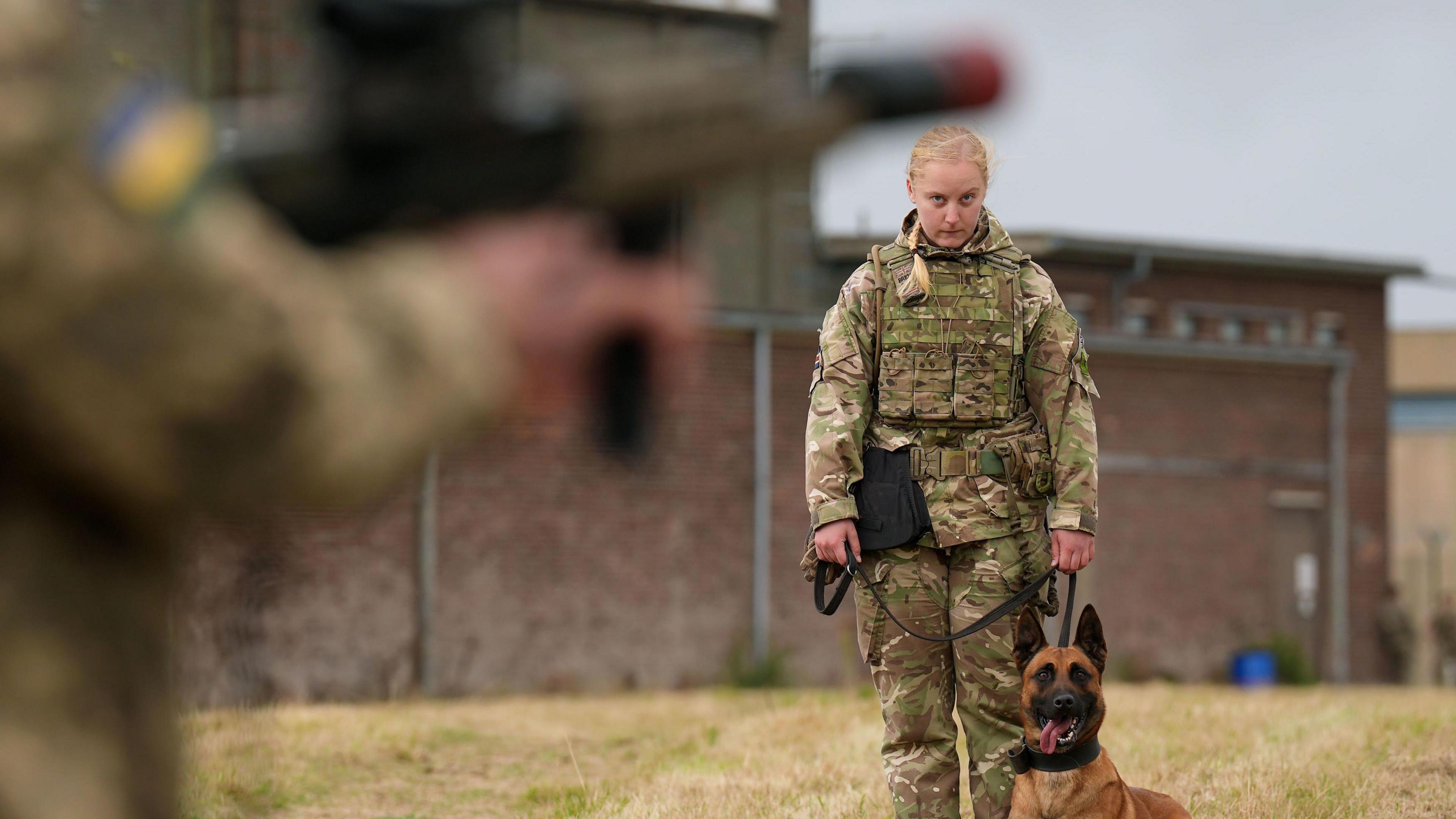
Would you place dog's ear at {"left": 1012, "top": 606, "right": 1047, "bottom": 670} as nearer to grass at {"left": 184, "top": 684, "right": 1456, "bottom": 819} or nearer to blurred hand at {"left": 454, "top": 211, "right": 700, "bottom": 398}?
grass at {"left": 184, "top": 684, "right": 1456, "bottom": 819}

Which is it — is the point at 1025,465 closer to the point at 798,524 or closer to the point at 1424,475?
the point at 798,524

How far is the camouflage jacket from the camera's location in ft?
15.0

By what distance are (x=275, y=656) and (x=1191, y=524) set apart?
2203 cm

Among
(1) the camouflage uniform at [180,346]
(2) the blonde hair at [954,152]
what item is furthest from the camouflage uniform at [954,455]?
(1) the camouflage uniform at [180,346]

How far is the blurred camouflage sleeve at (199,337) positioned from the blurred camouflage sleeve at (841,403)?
124 inches

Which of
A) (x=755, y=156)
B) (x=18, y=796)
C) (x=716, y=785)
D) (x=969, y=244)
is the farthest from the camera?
(x=716, y=785)

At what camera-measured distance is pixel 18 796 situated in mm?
1509

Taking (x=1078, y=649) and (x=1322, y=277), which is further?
(x=1322, y=277)

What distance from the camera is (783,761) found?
24.5ft

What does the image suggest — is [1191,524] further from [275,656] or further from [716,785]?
[275,656]

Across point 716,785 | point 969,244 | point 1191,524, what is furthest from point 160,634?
point 1191,524

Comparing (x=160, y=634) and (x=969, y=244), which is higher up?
(x=969, y=244)

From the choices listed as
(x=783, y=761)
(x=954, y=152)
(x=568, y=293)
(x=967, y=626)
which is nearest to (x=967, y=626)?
(x=967, y=626)

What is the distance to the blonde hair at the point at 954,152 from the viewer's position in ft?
14.3
